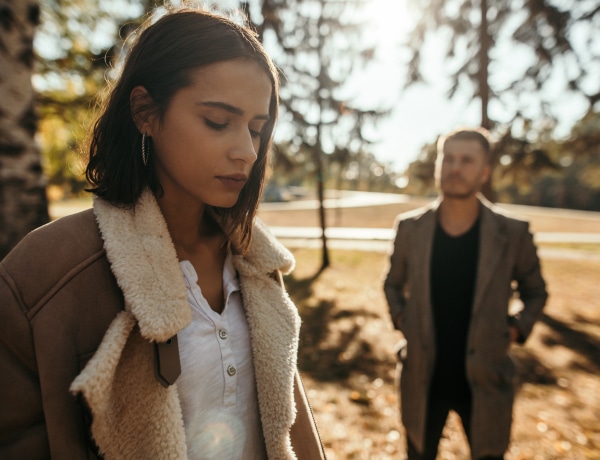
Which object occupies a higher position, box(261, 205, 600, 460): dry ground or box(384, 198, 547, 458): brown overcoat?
box(384, 198, 547, 458): brown overcoat

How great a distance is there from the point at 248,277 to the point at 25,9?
10.1 ft

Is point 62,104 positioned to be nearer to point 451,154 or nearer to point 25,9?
point 25,9

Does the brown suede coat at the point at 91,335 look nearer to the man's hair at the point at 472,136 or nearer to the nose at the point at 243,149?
the nose at the point at 243,149

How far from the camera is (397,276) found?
10.1 ft

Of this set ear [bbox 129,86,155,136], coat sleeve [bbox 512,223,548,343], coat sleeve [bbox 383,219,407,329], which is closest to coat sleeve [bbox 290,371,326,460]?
ear [bbox 129,86,155,136]

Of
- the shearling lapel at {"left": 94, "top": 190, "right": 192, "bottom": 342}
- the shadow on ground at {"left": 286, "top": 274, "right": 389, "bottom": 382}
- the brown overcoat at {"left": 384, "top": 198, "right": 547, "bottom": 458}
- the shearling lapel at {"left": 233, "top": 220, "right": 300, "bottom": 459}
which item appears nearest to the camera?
the shearling lapel at {"left": 94, "top": 190, "right": 192, "bottom": 342}

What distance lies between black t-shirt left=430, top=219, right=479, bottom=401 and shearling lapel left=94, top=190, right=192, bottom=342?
2153mm

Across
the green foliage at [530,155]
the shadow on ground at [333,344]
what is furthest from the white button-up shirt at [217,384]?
the green foliage at [530,155]

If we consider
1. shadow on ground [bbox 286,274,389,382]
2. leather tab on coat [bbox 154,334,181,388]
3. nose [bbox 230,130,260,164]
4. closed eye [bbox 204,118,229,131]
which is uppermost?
closed eye [bbox 204,118,229,131]

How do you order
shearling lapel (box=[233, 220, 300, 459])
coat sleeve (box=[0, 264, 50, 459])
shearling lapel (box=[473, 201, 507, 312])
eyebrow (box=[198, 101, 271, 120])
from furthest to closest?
shearling lapel (box=[473, 201, 507, 312]) → shearling lapel (box=[233, 220, 300, 459]) → eyebrow (box=[198, 101, 271, 120]) → coat sleeve (box=[0, 264, 50, 459])

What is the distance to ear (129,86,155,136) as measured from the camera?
119 centimetres

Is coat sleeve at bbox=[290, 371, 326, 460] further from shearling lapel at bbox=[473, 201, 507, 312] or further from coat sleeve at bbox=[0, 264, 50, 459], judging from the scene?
shearling lapel at bbox=[473, 201, 507, 312]

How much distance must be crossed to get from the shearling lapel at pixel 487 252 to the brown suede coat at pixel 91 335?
218 cm

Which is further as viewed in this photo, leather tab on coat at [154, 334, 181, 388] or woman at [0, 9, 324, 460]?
leather tab on coat at [154, 334, 181, 388]
